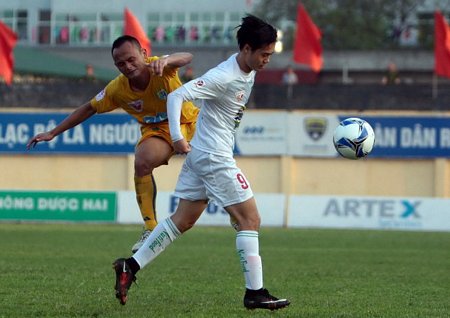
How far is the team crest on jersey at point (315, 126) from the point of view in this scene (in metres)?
27.7

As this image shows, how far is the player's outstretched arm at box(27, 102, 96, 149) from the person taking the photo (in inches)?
422

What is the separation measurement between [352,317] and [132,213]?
1792 centimetres

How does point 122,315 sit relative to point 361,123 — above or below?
below

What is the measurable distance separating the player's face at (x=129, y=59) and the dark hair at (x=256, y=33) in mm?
1466

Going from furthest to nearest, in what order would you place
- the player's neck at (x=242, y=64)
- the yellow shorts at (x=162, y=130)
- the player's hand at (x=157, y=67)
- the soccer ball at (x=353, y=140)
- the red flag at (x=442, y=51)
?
the red flag at (x=442, y=51)
the yellow shorts at (x=162, y=130)
the soccer ball at (x=353, y=140)
the player's hand at (x=157, y=67)
the player's neck at (x=242, y=64)

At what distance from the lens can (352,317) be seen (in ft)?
30.5

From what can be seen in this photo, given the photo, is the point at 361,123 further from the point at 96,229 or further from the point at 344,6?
the point at 344,6

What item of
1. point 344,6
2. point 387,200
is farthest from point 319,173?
point 344,6

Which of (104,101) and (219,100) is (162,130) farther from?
(219,100)

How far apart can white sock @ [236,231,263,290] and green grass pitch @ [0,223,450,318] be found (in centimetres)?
26

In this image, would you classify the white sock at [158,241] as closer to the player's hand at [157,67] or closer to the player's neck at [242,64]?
the player's hand at [157,67]

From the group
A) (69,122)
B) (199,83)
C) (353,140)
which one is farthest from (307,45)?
(199,83)

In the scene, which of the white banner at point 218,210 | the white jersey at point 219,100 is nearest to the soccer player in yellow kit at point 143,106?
the white jersey at point 219,100

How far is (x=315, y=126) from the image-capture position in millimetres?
27703
